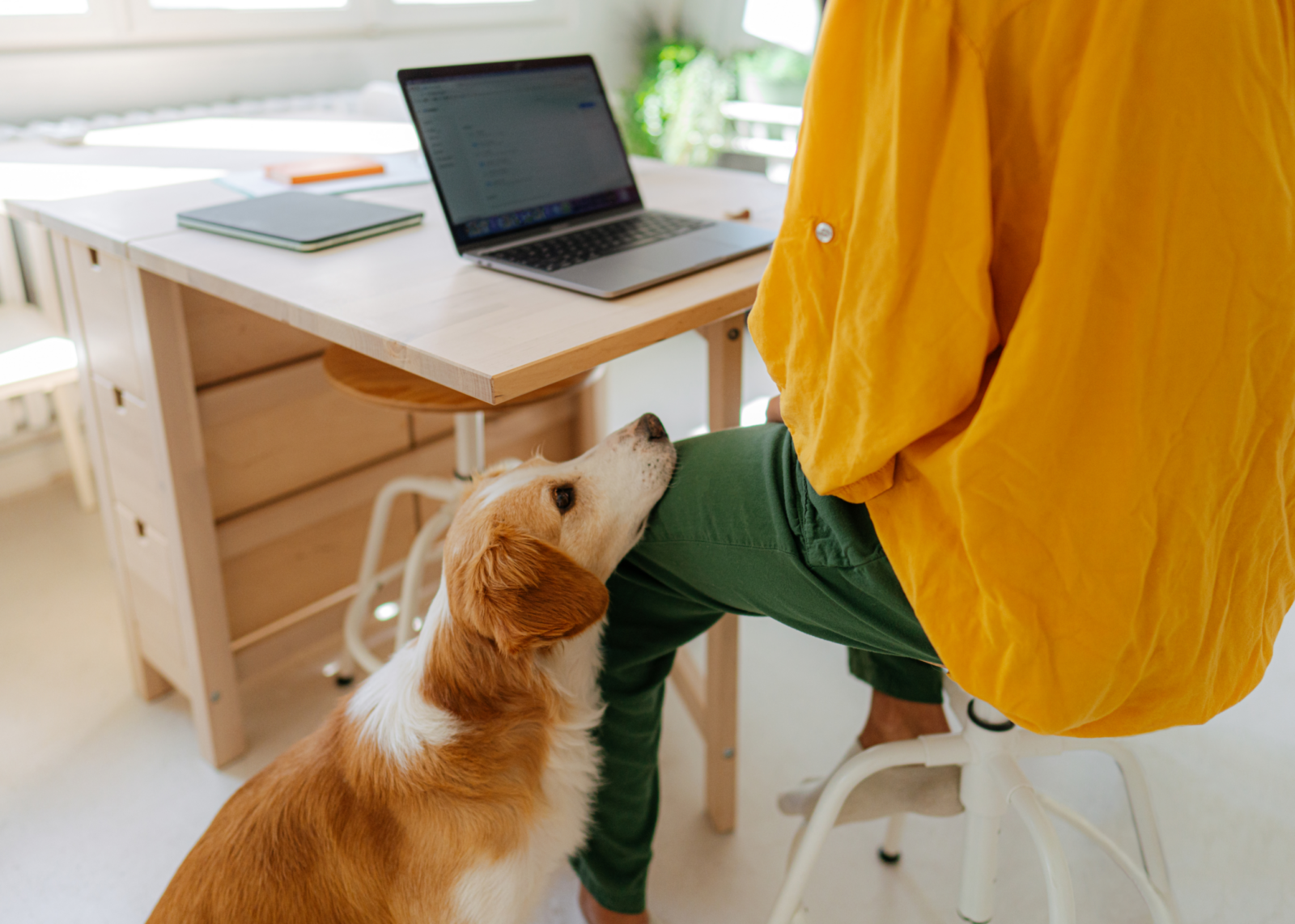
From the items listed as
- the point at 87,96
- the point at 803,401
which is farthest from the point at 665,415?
the point at 803,401

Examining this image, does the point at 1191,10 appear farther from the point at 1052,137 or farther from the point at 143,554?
the point at 143,554

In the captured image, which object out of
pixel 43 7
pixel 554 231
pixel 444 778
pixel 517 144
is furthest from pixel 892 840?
pixel 43 7

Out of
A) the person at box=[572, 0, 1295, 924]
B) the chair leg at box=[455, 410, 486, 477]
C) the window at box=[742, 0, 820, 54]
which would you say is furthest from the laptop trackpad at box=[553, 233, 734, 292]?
the window at box=[742, 0, 820, 54]

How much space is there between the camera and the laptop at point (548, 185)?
115 centimetres

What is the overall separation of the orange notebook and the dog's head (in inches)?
31.7

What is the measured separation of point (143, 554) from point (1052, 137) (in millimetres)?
1538

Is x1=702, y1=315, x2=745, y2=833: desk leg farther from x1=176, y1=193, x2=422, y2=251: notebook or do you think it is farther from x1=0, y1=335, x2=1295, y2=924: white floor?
x1=176, y1=193, x2=422, y2=251: notebook

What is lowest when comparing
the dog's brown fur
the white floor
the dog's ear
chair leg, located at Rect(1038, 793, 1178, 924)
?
the white floor

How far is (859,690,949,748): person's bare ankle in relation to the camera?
48.7 inches

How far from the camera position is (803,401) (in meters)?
0.73

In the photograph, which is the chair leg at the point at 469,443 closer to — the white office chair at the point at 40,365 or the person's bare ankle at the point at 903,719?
the person's bare ankle at the point at 903,719

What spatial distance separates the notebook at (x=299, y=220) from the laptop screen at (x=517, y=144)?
176 mm

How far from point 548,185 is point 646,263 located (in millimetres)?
239

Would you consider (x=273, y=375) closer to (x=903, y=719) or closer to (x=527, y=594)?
(x=527, y=594)
